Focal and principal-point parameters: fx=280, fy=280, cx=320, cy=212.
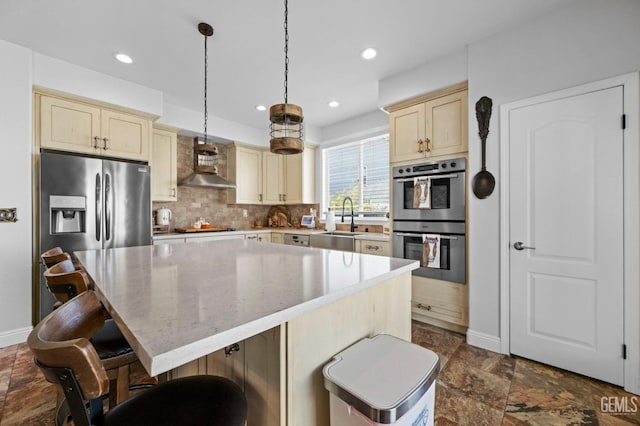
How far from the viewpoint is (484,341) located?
2.38 meters

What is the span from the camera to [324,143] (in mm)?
4770

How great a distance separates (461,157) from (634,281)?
143 centimetres

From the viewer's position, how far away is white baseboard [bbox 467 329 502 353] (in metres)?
2.31

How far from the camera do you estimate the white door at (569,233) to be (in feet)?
6.06

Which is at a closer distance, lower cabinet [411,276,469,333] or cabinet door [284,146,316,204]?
lower cabinet [411,276,469,333]

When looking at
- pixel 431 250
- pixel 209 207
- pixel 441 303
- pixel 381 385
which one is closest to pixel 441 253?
pixel 431 250

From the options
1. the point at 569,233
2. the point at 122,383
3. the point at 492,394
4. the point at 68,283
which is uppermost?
the point at 569,233

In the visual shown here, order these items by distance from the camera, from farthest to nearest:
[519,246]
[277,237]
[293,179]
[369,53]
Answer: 1. [293,179]
2. [277,237]
3. [369,53]
4. [519,246]

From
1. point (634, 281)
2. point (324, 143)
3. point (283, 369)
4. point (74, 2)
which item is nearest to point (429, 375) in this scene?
point (283, 369)

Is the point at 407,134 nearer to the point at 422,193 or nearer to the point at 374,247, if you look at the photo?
the point at 422,193

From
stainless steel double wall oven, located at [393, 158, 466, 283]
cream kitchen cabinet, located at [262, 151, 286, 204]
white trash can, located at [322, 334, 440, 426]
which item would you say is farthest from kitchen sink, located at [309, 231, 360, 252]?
white trash can, located at [322, 334, 440, 426]

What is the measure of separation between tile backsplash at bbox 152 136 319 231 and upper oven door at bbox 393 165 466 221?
2068mm

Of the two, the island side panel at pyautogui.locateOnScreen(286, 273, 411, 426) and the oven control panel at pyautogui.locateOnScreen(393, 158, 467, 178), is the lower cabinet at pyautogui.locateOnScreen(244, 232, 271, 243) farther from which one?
the island side panel at pyautogui.locateOnScreen(286, 273, 411, 426)

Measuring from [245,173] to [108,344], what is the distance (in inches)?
145
